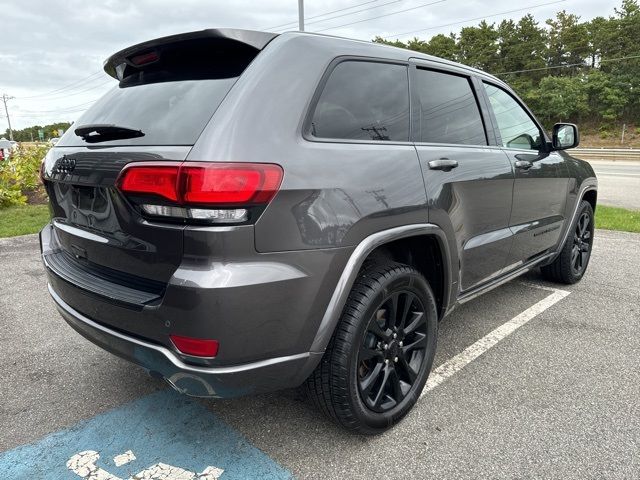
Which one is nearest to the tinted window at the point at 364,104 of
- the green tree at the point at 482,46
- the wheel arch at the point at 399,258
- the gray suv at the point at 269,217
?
the gray suv at the point at 269,217

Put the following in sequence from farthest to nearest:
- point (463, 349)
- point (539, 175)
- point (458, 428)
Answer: point (539, 175) < point (463, 349) < point (458, 428)

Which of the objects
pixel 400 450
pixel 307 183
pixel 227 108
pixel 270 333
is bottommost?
pixel 400 450

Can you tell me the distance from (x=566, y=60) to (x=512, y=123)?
6608 centimetres

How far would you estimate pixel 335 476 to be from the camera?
1.96 meters

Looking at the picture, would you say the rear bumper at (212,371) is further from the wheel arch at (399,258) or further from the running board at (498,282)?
the running board at (498,282)

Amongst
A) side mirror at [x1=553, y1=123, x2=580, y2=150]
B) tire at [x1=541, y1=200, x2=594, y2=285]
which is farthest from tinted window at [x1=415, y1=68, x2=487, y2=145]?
tire at [x1=541, y1=200, x2=594, y2=285]

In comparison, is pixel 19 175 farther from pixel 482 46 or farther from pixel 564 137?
pixel 482 46

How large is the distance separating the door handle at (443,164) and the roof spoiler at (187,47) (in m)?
0.98

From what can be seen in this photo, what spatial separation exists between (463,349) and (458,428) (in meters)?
0.93

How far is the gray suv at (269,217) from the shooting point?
1.67 meters

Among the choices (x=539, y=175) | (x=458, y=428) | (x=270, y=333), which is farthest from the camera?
(x=539, y=175)

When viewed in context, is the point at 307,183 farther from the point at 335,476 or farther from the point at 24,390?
the point at 24,390

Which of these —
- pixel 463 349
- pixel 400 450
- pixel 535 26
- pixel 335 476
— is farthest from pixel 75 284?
pixel 535 26

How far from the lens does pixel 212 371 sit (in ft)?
5.58
